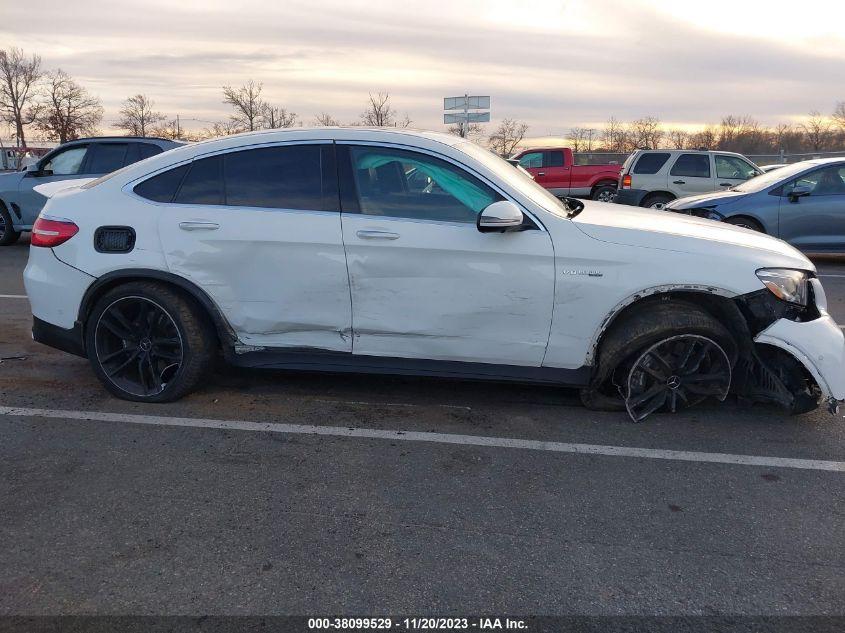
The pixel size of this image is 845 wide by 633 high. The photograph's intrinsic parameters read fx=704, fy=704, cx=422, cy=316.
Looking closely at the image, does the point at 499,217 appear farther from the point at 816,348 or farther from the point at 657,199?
the point at 657,199

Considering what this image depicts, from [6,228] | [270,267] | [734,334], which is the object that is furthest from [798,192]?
[6,228]

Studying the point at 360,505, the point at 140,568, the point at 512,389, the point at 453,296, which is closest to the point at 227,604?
the point at 140,568

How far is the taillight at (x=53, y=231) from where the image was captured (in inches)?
172

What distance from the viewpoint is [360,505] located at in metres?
3.24

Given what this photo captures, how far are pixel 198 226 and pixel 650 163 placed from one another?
1362 cm

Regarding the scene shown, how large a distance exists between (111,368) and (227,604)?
2.38 meters

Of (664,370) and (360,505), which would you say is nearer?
(360,505)

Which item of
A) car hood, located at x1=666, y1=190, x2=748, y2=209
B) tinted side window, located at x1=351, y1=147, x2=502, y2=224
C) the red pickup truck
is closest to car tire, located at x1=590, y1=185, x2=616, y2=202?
the red pickup truck

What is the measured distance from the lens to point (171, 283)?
4301 millimetres

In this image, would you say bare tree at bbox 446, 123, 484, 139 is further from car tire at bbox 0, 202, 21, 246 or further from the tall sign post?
car tire at bbox 0, 202, 21, 246

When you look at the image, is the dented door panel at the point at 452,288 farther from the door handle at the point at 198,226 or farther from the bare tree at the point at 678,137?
the bare tree at the point at 678,137

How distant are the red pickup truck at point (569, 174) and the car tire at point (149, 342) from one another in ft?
56.9

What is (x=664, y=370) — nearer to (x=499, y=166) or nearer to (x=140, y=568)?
(x=499, y=166)

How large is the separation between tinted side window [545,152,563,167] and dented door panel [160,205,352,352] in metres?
17.5
